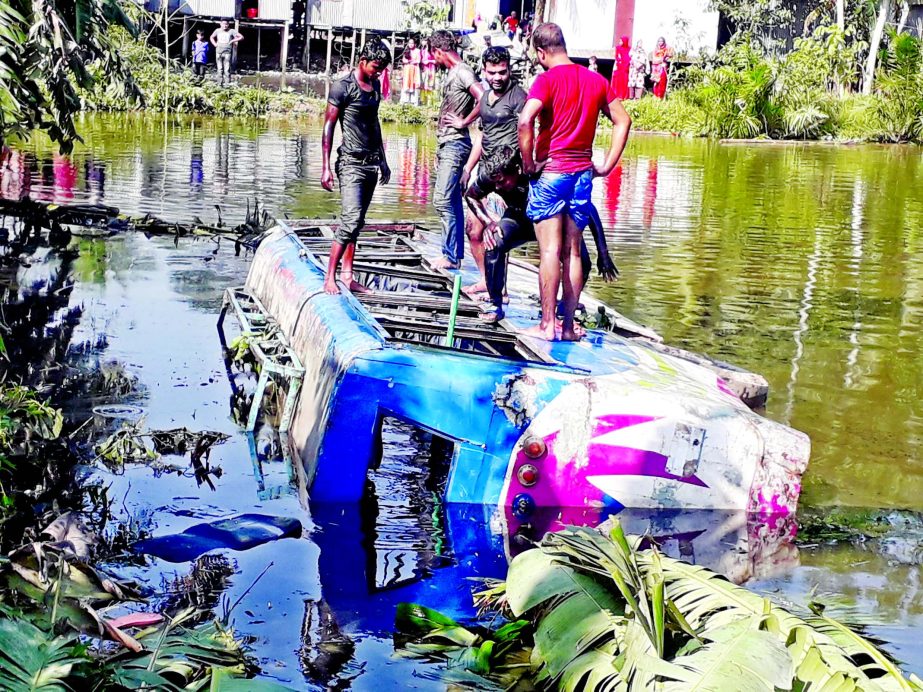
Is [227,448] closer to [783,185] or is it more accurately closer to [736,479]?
[736,479]

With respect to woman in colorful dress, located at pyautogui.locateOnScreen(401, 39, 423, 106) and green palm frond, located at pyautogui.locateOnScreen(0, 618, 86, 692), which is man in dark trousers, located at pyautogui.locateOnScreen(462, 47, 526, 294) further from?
woman in colorful dress, located at pyautogui.locateOnScreen(401, 39, 423, 106)

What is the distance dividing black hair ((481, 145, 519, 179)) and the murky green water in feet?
8.62

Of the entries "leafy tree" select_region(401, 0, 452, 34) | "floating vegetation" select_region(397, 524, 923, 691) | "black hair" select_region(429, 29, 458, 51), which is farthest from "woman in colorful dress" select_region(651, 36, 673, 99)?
"floating vegetation" select_region(397, 524, 923, 691)

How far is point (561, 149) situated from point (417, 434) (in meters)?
2.23

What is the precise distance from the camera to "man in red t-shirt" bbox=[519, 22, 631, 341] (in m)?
8.20

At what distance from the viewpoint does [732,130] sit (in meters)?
36.5

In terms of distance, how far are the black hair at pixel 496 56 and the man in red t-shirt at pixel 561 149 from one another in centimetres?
67

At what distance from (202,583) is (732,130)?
1273 inches

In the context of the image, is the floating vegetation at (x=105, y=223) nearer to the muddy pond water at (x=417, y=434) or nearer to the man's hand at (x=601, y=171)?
the muddy pond water at (x=417, y=434)

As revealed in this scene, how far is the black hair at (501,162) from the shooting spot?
29.0 feet

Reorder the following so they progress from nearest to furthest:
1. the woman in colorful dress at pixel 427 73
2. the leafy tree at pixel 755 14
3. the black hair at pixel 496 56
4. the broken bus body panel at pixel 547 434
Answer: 1. the broken bus body panel at pixel 547 434
2. the black hair at pixel 496 56
3. the woman in colorful dress at pixel 427 73
4. the leafy tree at pixel 755 14

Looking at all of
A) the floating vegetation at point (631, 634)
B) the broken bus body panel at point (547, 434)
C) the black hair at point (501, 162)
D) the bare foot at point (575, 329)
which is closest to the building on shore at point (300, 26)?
the black hair at point (501, 162)

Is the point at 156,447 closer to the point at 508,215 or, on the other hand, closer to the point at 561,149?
the point at 508,215

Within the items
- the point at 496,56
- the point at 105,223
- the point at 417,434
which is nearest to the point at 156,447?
the point at 417,434
